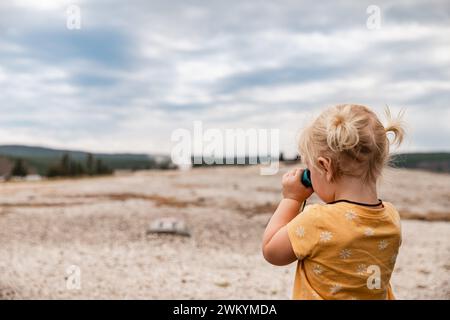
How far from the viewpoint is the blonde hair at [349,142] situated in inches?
107

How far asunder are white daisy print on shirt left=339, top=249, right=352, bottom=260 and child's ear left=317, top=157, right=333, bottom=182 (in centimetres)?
37

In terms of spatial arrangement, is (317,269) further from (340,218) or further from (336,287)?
(340,218)

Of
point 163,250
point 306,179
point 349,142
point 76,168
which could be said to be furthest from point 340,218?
point 76,168

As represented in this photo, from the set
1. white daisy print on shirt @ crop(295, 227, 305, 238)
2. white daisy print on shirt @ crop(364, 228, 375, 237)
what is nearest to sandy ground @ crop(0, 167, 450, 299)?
white daisy print on shirt @ crop(364, 228, 375, 237)

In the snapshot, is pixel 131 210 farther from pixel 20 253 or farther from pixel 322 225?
pixel 322 225

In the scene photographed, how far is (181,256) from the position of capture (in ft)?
36.9

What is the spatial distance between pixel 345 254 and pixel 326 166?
457 mm

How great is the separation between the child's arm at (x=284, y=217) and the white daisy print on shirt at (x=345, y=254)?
0.24 metres

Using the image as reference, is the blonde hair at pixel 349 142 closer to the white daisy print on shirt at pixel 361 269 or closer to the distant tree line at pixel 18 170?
the white daisy print on shirt at pixel 361 269

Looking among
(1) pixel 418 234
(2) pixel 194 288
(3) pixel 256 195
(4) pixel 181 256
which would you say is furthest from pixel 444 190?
(2) pixel 194 288

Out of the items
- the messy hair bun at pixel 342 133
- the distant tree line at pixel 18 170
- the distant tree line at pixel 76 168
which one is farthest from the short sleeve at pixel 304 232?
the distant tree line at pixel 18 170

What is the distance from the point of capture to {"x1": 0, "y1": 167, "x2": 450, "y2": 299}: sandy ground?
8.85m

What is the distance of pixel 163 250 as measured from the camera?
11.8 meters
